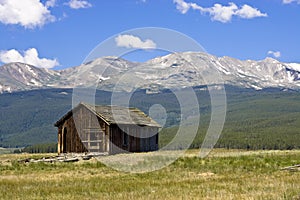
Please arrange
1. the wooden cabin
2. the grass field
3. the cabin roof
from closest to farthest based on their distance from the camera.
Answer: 1. the grass field
2. the cabin roof
3. the wooden cabin

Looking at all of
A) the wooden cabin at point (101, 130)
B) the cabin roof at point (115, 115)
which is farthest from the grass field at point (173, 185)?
the wooden cabin at point (101, 130)

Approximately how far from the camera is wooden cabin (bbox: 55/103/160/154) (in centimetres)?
6019

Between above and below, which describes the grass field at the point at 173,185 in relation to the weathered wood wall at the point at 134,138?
below

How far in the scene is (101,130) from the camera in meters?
60.6

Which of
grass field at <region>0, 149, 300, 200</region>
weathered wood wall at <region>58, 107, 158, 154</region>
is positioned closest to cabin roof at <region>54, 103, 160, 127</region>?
weathered wood wall at <region>58, 107, 158, 154</region>

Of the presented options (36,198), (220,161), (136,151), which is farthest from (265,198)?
(136,151)

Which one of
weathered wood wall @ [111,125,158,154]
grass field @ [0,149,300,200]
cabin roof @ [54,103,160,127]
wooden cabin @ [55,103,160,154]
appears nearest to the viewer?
grass field @ [0,149,300,200]

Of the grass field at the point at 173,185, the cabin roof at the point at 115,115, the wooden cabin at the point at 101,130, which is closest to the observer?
the grass field at the point at 173,185

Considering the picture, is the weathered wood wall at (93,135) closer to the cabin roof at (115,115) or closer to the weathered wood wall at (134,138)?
the weathered wood wall at (134,138)

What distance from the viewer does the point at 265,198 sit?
1869 centimetres

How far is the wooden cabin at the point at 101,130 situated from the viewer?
60188 millimetres

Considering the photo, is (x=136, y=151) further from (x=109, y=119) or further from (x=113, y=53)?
(x=113, y=53)

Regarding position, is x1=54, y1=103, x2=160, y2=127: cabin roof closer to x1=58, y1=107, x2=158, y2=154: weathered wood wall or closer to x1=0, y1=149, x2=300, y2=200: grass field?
x1=58, y1=107, x2=158, y2=154: weathered wood wall

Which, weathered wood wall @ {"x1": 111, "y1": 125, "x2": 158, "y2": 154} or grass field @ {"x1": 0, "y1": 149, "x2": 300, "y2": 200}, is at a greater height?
weathered wood wall @ {"x1": 111, "y1": 125, "x2": 158, "y2": 154}
